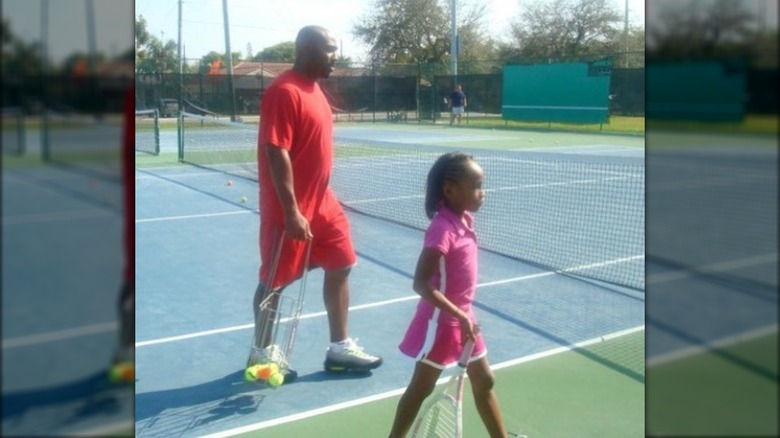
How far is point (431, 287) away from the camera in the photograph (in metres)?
2.76

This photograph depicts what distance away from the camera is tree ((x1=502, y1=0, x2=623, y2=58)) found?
16.3ft

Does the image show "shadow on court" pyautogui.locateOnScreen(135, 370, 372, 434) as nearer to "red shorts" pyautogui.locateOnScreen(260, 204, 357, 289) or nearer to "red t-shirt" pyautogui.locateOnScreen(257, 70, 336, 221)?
"red shorts" pyautogui.locateOnScreen(260, 204, 357, 289)

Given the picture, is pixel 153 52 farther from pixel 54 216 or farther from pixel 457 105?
pixel 457 105

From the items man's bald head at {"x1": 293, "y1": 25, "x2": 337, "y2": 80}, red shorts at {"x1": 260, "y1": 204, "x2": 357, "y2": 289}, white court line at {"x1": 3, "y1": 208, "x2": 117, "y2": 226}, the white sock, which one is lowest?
the white sock

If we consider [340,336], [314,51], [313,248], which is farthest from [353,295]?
[314,51]

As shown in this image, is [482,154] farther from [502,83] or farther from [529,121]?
[529,121]

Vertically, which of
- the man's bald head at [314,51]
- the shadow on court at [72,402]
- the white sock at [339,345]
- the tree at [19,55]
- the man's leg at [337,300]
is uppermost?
the man's bald head at [314,51]

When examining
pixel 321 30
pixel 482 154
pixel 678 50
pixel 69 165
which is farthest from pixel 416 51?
pixel 69 165

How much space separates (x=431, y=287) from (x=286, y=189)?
1.06 m

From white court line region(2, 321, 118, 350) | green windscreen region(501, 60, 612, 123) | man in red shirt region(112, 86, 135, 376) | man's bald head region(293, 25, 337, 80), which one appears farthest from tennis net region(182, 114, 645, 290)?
man in red shirt region(112, 86, 135, 376)

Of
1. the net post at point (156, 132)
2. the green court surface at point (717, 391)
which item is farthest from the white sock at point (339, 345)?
the net post at point (156, 132)

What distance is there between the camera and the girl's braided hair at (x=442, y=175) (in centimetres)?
283

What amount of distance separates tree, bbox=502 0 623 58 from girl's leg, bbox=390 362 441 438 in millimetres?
2583

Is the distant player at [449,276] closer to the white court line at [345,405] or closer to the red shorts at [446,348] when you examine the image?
the red shorts at [446,348]
